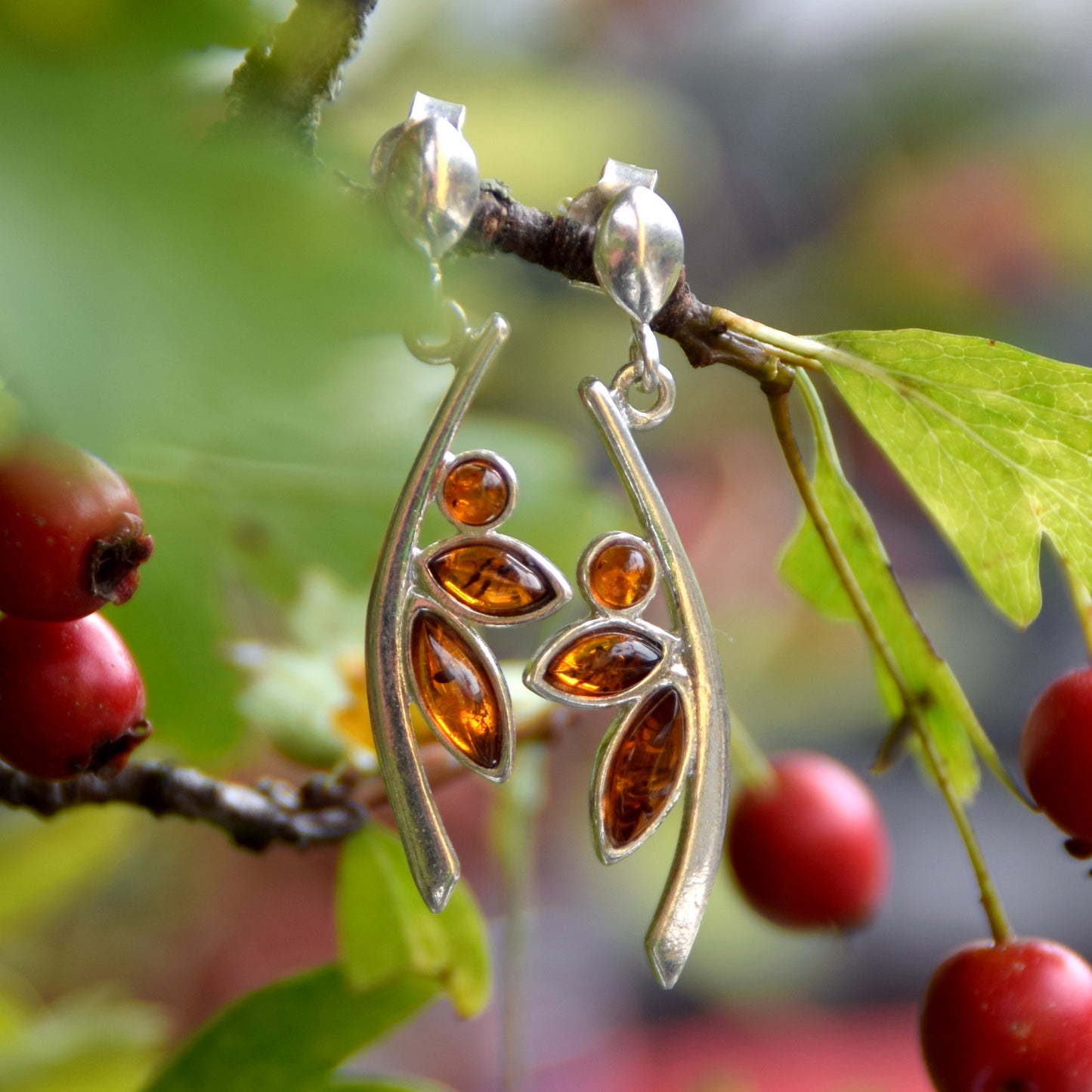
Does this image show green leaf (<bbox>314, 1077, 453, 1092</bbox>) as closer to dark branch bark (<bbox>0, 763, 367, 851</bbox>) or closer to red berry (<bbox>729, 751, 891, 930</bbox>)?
dark branch bark (<bbox>0, 763, 367, 851</bbox>)

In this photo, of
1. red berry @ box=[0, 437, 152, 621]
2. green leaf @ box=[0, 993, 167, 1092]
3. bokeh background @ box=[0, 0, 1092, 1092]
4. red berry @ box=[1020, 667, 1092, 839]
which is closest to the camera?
bokeh background @ box=[0, 0, 1092, 1092]

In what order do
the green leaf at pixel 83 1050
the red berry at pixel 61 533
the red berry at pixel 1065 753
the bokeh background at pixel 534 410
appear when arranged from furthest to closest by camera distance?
the green leaf at pixel 83 1050 → the red berry at pixel 1065 753 → the red berry at pixel 61 533 → the bokeh background at pixel 534 410

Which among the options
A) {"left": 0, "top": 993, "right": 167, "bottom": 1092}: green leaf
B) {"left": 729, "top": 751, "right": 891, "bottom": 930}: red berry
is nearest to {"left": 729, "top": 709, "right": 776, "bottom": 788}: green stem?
{"left": 729, "top": 751, "right": 891, "bottom": 930}: red berry

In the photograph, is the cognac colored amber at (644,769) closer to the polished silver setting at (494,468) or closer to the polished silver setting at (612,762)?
the polished silver setting at (612,762)

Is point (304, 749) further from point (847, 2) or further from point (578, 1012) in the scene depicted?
point (847, 2)

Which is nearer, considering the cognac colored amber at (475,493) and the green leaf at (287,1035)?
the cognac colored amber at (475,493)

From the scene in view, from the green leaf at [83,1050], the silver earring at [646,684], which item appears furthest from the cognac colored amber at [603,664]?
the green leaf at [83,1050]

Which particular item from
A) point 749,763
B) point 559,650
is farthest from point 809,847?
point 559,650
